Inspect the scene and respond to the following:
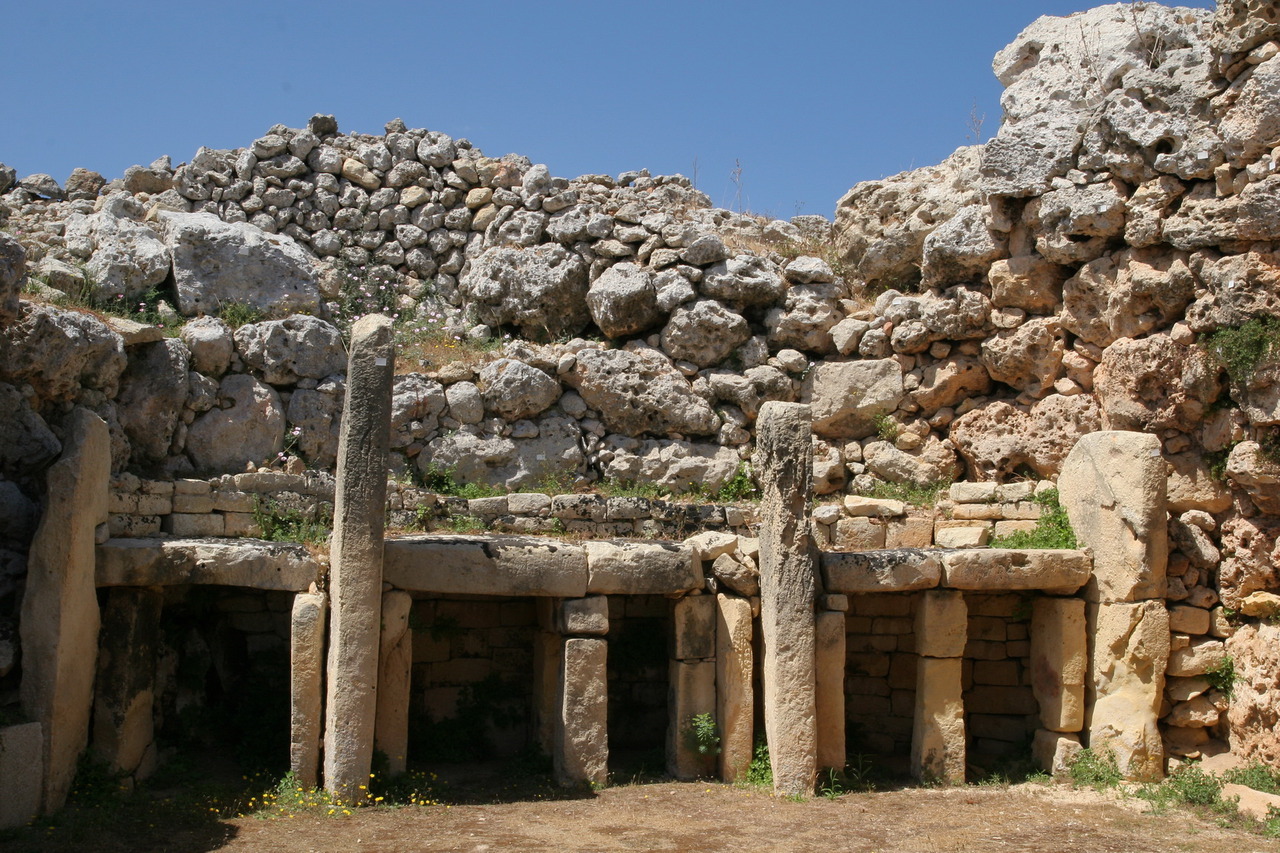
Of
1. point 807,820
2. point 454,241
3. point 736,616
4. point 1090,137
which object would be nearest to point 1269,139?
point 1090,137

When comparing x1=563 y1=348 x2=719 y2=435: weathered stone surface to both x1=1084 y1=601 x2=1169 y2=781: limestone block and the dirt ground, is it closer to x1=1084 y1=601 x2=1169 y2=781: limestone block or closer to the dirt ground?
the dirt ground

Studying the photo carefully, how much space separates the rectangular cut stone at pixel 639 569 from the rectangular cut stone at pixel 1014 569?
2.34 m

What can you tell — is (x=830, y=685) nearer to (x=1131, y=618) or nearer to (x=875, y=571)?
(x=875, y=571)

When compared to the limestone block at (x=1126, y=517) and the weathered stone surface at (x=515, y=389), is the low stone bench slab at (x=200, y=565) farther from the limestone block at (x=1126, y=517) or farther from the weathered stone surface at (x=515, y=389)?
the limestone block at (x=1126, y=517)

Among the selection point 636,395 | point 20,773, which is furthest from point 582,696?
point 636,395

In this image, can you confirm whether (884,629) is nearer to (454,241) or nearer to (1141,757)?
(1141,757)

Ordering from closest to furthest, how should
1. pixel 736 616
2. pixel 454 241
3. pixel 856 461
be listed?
pixel 736 616
pixel 856 461
pixel 454 241

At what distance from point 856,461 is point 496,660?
4.97 m

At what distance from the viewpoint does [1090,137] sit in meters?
11.1

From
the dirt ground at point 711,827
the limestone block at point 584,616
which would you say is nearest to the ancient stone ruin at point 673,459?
the limestone block at point 584,616

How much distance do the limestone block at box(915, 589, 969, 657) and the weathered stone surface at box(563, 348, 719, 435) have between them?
152 inches

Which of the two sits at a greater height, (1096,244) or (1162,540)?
(1096,244)

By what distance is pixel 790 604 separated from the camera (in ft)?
29.1

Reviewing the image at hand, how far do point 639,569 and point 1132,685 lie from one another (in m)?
4.62
